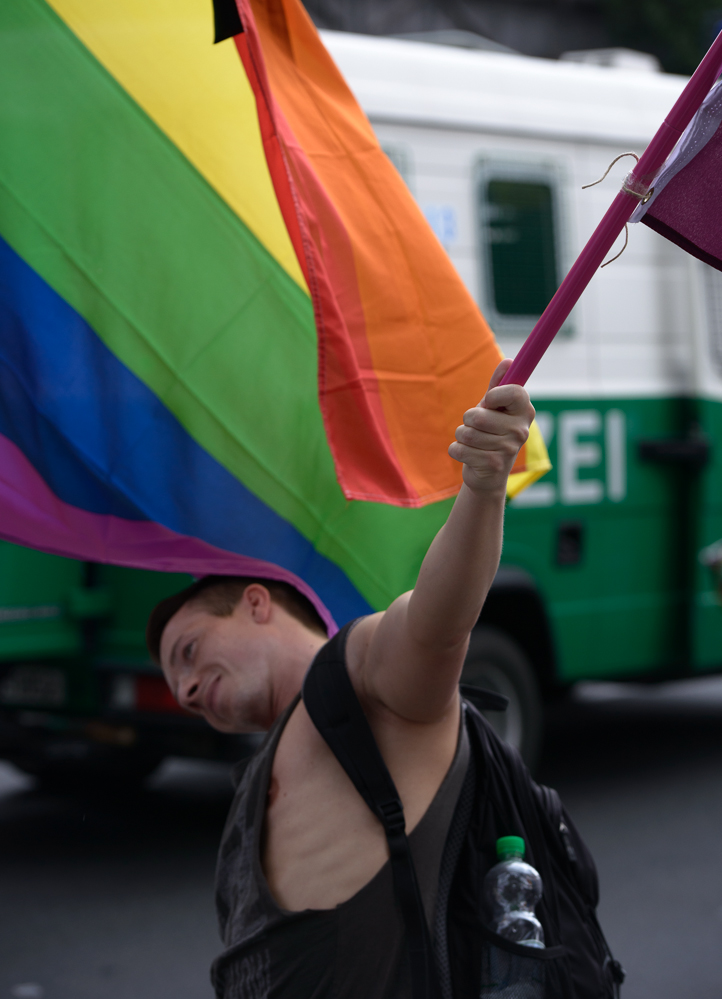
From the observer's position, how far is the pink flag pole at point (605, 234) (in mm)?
1528

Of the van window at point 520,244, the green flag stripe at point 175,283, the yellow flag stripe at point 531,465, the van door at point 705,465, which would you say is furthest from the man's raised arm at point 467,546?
the van door at point 705,465

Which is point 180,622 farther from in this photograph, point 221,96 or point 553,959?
point 221,96

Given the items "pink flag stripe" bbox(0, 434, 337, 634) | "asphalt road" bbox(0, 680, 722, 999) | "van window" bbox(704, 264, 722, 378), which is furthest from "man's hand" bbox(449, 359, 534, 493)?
"van window" bbox(704, 264, 722, 378)

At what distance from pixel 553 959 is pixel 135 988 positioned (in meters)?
2.92

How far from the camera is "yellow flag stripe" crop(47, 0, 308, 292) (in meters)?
2.43

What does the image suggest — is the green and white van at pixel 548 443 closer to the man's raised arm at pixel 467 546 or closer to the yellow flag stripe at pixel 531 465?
the yellow flag stripe at pixel 531 465

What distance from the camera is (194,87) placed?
2521mm

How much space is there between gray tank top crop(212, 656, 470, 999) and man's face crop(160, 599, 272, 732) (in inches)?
10.1

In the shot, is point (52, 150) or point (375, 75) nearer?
point (52, 150)

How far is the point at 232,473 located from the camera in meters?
2.52

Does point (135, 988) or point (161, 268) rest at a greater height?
point (161, 268)

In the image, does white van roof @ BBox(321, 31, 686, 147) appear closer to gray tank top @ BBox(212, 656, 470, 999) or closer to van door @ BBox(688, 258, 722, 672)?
van door @ BBox(688, 258, 722, 672)

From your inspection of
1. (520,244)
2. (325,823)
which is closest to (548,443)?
(520,244)

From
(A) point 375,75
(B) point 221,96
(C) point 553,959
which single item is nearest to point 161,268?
(B) point 221,96
